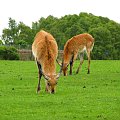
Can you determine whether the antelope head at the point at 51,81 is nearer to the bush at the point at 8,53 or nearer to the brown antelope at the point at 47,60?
the brown antelope at the point at 47,60

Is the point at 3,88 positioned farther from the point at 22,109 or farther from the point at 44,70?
the point at 22,109

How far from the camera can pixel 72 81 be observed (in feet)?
67.6

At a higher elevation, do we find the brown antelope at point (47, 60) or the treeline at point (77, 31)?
the treeline at point (77, 31)

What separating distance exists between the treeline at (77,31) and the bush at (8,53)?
Result: 1837 centimetres

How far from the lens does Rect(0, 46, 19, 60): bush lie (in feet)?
171

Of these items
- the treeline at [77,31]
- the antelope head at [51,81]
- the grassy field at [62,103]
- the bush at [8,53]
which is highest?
the treeline at [77,31]

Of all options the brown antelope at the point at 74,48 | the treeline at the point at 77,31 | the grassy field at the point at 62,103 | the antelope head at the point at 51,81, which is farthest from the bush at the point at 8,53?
the antelope head at the point at 51,81

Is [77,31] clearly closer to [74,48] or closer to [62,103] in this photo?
[74,48]

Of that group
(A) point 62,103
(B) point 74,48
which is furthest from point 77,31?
(A) point 62,103

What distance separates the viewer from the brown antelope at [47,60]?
15.4 meters

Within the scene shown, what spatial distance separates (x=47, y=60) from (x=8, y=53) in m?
36.9

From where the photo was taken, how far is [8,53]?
52312 mm

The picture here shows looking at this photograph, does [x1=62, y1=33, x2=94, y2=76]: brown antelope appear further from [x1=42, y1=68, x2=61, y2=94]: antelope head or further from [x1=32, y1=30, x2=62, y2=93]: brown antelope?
[x1=42, y1=68, x2=61, y2=94]: antelope head

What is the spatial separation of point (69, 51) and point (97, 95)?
10587 mm
